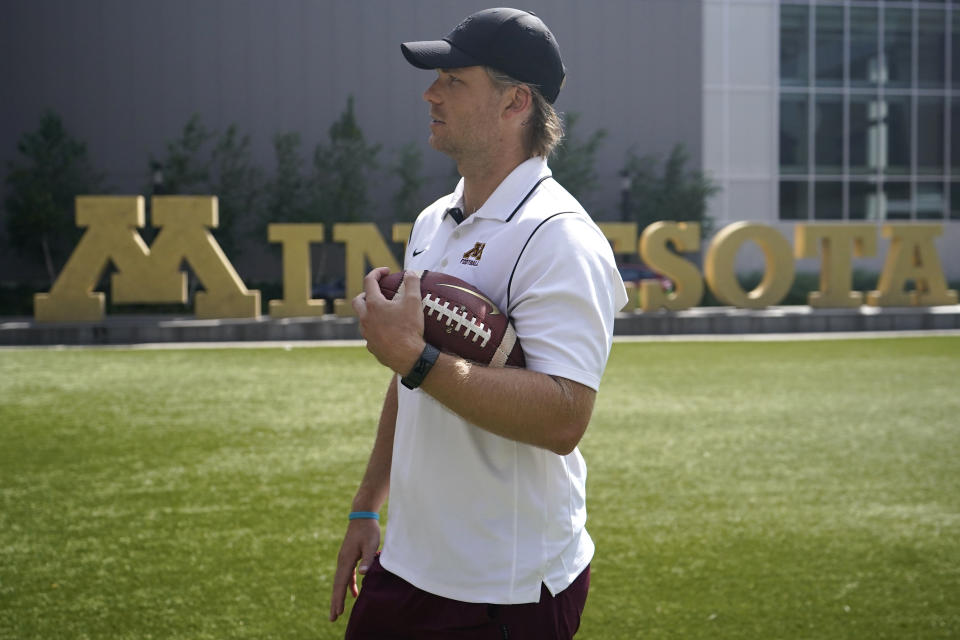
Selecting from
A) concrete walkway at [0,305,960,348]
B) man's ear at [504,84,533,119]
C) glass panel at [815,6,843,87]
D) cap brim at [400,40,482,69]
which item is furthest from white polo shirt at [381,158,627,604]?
glass panel at [815,6,843,87]

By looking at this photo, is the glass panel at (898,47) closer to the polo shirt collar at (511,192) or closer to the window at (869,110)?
the window at (869,110)

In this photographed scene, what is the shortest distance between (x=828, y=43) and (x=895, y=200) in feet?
19.7

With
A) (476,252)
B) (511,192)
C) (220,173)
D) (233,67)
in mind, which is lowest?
(476,252)

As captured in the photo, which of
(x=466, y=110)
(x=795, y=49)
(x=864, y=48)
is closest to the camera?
(x=466, y=110)

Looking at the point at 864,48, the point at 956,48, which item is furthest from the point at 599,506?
the point at 956,48

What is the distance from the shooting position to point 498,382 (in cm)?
179

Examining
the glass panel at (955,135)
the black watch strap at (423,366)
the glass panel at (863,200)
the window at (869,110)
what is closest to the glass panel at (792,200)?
the window at (869,110)

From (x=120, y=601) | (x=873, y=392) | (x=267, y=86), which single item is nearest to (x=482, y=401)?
(x=120, y=601)

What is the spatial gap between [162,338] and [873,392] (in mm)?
11076

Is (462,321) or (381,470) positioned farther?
(381,470)

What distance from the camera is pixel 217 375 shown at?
12.1 metres

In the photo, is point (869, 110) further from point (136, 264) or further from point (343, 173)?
point (136, 264)

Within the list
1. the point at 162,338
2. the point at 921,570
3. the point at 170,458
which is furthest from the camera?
the point at 162,338

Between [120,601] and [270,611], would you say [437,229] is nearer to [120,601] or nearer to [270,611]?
[270,611]
